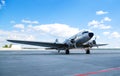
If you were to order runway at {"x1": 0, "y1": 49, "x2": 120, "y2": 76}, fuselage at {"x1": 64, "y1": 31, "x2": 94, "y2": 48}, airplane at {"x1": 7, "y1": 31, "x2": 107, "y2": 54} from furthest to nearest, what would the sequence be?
airplane at {"x1": 7, "y1": 31, "x2": 107, "y2": 54}
fuselage at {"x1": 64, "y1": 31, "x2": 94, "y2": 48}
runway at {"x1": 0, "y1": 49, "x2": 120, "y2": 76}

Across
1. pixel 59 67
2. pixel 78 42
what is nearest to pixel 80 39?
pixel 78 42

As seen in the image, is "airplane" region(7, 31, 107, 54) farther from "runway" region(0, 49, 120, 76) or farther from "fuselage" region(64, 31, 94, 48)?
"runway" region(0, 49, 120, 76)

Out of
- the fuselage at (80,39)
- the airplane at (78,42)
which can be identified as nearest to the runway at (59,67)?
the fuselage at (80,39)

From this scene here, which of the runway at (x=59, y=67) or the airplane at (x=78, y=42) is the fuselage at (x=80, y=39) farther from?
the runway at (x=59, y=67)

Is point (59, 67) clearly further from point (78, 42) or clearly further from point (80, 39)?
point (78, 42)

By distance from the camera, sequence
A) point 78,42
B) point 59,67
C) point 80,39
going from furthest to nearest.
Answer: point 78,42
point 80,39
point 59,67

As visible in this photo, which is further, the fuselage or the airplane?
the airplane

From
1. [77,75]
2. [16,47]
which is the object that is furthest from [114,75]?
[16,47]

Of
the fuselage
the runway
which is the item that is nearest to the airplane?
the fuselage

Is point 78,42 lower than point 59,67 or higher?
higher

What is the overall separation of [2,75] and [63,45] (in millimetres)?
30704

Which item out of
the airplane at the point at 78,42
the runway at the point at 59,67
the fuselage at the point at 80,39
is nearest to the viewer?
the runway at the point at 59,67

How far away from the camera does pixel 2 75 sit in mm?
9820

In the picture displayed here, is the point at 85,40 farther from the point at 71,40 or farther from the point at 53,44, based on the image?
the point at 53,44
